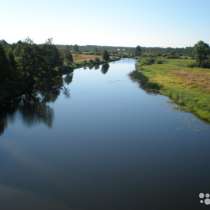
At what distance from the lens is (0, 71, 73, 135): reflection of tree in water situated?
31992 millimetres

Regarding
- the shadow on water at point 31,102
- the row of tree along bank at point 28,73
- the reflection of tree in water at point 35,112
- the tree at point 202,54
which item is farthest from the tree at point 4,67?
the tree at point 202,54

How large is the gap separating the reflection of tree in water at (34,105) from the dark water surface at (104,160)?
0.41m

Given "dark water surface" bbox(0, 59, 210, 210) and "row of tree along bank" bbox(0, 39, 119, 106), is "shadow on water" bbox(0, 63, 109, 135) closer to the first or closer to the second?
"row of tree along bank" bbox(0, 39, 119, 106)

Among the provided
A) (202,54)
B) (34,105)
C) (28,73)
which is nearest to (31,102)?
(34,105)

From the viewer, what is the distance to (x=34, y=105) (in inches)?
1549

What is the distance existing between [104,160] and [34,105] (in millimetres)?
20053

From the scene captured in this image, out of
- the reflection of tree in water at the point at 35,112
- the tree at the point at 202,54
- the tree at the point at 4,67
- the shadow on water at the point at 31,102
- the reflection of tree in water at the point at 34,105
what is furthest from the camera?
the tree at the point at 202,54

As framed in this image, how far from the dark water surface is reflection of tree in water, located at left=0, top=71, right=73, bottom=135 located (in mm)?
406

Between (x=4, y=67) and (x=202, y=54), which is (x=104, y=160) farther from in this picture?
(x=202, y=54)

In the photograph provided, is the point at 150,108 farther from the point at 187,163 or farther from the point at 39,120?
the point at 187,163

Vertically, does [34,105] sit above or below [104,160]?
above

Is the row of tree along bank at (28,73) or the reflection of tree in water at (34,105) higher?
the row of tree along bank at (28,73)

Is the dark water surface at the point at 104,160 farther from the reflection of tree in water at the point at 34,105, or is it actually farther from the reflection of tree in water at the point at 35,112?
the reflection of tree in water at the point at 34,105

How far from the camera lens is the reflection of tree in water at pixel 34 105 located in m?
32.0
